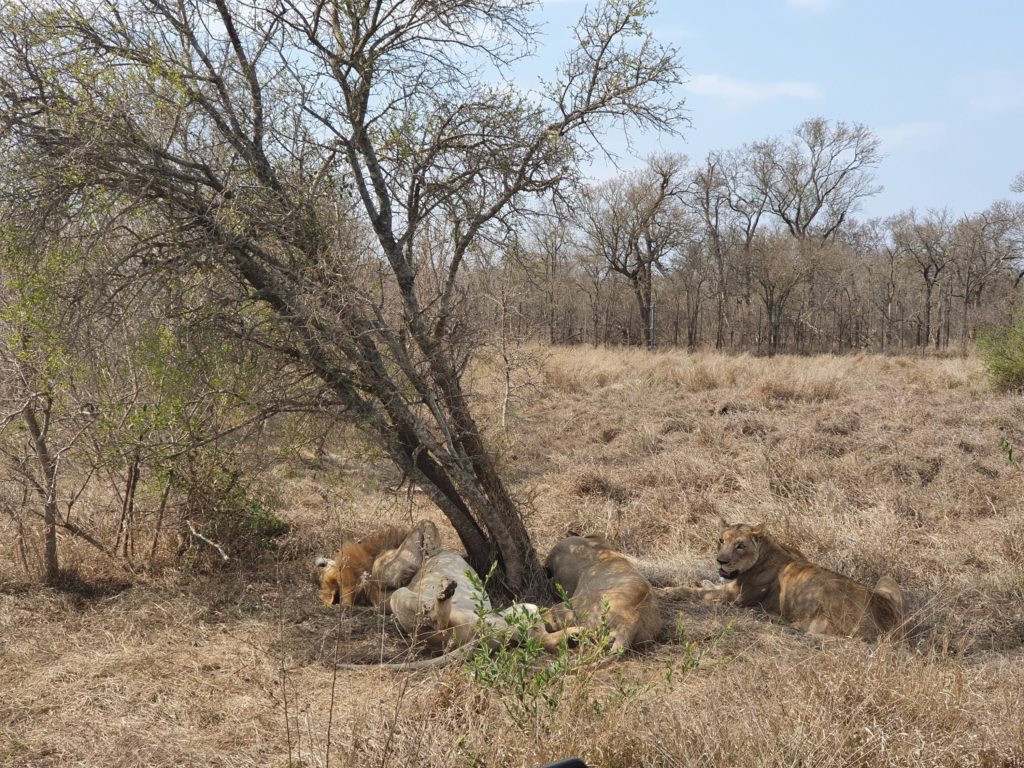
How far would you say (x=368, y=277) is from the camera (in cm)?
640

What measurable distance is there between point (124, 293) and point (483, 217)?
9.59ft

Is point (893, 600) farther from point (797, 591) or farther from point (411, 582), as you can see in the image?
point (411, 582)

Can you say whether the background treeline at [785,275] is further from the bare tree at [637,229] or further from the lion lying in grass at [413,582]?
the lion lying in grass at [413,582]

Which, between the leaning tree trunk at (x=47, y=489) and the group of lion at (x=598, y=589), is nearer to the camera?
the group of lion at (x=598, y=589)

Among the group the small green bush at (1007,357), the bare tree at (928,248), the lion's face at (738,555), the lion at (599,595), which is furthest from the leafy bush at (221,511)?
the bare tree at (928,248)

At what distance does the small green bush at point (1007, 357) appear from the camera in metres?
15.8

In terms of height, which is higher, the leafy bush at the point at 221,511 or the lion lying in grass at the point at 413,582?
the leafy bush at the point at 221,511

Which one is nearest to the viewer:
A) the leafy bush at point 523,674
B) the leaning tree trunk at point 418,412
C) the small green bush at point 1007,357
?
the leafy bush at point 523,674

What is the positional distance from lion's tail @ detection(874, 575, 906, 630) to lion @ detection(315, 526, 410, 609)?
3.76 metres

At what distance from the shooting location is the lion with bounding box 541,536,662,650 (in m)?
5.51

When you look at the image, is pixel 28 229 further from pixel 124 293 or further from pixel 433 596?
pixel 433 596

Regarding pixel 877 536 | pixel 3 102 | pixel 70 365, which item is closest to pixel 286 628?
pixel 70 365

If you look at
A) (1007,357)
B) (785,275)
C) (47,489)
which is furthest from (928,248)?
(47,489)

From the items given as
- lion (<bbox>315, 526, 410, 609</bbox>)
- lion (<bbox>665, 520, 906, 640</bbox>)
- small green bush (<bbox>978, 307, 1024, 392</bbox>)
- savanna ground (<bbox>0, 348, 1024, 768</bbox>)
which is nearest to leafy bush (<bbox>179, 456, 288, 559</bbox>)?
savanna ground (<bbox>0, 348, 1024, 768</bbox>)
